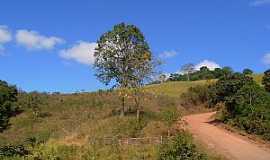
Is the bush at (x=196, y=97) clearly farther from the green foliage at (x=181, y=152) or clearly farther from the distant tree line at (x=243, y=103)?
the green foliage at (x=181, y=152)

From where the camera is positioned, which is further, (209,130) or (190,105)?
(190,105)

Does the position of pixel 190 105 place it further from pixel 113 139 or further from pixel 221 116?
pixel 113 139

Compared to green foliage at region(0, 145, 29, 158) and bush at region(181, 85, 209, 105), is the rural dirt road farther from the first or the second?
bush at region(181, 85, 209, 105)

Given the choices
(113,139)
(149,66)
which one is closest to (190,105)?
(149,66)

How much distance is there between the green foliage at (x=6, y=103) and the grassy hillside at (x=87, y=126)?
0.84 metres

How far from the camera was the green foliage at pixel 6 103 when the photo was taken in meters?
49.0

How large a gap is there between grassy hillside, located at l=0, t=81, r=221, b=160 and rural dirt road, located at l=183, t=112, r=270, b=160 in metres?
2.01

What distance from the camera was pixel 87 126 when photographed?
124ft

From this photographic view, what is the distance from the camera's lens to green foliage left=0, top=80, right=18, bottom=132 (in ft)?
161

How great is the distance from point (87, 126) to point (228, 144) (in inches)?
421

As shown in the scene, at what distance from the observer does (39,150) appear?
2953 centimetres

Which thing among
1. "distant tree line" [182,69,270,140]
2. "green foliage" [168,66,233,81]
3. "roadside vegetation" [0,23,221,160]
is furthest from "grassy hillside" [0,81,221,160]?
"green foliage" [168,66,233,81]

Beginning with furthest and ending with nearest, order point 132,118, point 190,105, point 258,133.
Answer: point 190,105, point 132,118, point 258,133

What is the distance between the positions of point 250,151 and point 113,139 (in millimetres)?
7473
